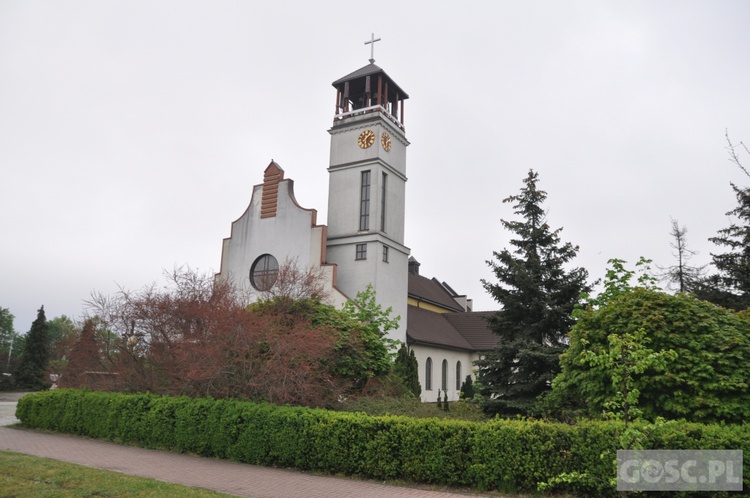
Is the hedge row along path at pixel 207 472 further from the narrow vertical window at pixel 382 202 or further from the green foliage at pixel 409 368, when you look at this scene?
the narrow vertical window at pixel 382 202

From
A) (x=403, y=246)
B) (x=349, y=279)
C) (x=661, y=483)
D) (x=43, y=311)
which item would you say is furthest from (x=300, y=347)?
(x=43, y=311)

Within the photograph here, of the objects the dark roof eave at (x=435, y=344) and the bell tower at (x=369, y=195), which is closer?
the bell tower at (x=369, y=195)

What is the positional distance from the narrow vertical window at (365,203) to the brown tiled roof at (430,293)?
31.3 feet

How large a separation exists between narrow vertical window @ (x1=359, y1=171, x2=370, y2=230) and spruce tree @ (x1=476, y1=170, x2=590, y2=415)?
35.6ft

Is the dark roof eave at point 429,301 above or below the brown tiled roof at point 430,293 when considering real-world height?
below

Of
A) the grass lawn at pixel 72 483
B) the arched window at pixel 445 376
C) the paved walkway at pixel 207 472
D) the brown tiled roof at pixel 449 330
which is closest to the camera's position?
A: the grass lawn at pixel 72 483

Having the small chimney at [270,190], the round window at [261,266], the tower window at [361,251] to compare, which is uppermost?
the small chimney at [270,190]

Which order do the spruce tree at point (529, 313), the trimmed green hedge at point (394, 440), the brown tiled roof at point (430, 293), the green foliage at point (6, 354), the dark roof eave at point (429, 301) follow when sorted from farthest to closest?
the green foliage at point (6, 354)
the brown tiled roof at point (430, 293)
the dark roof eave at point (429, 301)
the spruce tree at point (529, 313)
the trimmed green hedge at point (394, 440)

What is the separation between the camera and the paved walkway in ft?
30.2

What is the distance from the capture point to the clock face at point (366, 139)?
97.0 feet

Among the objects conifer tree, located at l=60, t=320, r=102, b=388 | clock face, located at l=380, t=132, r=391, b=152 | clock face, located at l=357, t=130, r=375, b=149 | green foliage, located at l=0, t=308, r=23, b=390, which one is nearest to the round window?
clock face, located at l=357, t=130, r=375, b=149

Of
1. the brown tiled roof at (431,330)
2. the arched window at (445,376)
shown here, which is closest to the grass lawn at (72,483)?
the brown tiled roof at (431,330)

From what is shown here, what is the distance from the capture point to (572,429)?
359 inches

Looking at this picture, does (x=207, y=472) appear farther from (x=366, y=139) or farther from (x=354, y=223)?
(x=366, y=139)
